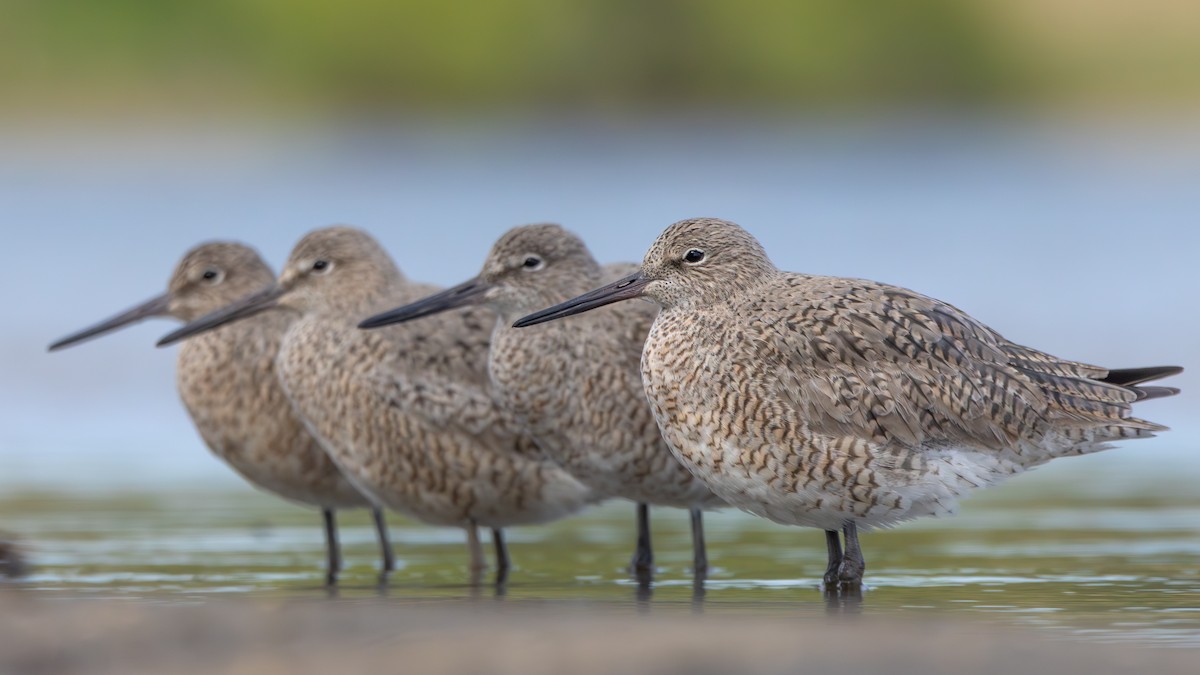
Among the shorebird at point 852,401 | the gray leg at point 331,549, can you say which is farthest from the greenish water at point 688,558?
the shorebird at point 852,401

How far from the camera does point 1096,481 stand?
11.8m

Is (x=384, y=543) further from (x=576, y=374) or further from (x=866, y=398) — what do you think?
(x=866, y=398)

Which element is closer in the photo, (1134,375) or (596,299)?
(1134,375)

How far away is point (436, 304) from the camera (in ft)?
30.7

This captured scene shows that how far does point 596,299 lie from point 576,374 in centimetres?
63

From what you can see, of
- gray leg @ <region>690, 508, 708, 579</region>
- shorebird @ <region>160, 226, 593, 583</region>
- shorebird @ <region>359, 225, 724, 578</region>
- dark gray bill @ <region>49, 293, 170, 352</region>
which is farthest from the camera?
dark gray bill @ <region>49, 293, 170, 352</region>

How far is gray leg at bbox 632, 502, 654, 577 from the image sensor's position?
9086mm

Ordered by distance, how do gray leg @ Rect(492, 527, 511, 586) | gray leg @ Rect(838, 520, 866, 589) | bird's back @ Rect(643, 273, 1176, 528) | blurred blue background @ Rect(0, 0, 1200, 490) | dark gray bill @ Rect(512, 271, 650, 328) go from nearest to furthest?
bird's back @ Rect(643, 273, 1176, 528)
gray leg @ Rect(838, 520, 866, 589)
dark gray bill @ Rect(512, 271, 650, 328)
gray leg @ Rect(492, 527, 511, 586)
blurred blue background @ Rect(0, 0, 1200, 490)

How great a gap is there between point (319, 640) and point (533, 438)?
3449mm

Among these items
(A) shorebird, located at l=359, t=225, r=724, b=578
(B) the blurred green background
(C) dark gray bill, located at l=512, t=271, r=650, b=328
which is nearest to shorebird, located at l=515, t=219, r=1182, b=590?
(C) dark gray bill, located at l=512, t=271, r=650, b=328

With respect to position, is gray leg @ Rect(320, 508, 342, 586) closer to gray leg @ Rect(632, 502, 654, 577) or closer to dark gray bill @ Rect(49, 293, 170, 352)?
gray leg @ Rect(632, 502, 654, 577)

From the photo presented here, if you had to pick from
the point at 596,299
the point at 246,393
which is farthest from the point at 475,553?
the point at 246,393

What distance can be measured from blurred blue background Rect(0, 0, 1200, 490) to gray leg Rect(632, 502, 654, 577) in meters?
10.3

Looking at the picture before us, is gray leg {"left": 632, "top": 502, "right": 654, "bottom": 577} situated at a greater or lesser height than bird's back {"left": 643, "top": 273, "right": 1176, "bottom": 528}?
lesser
